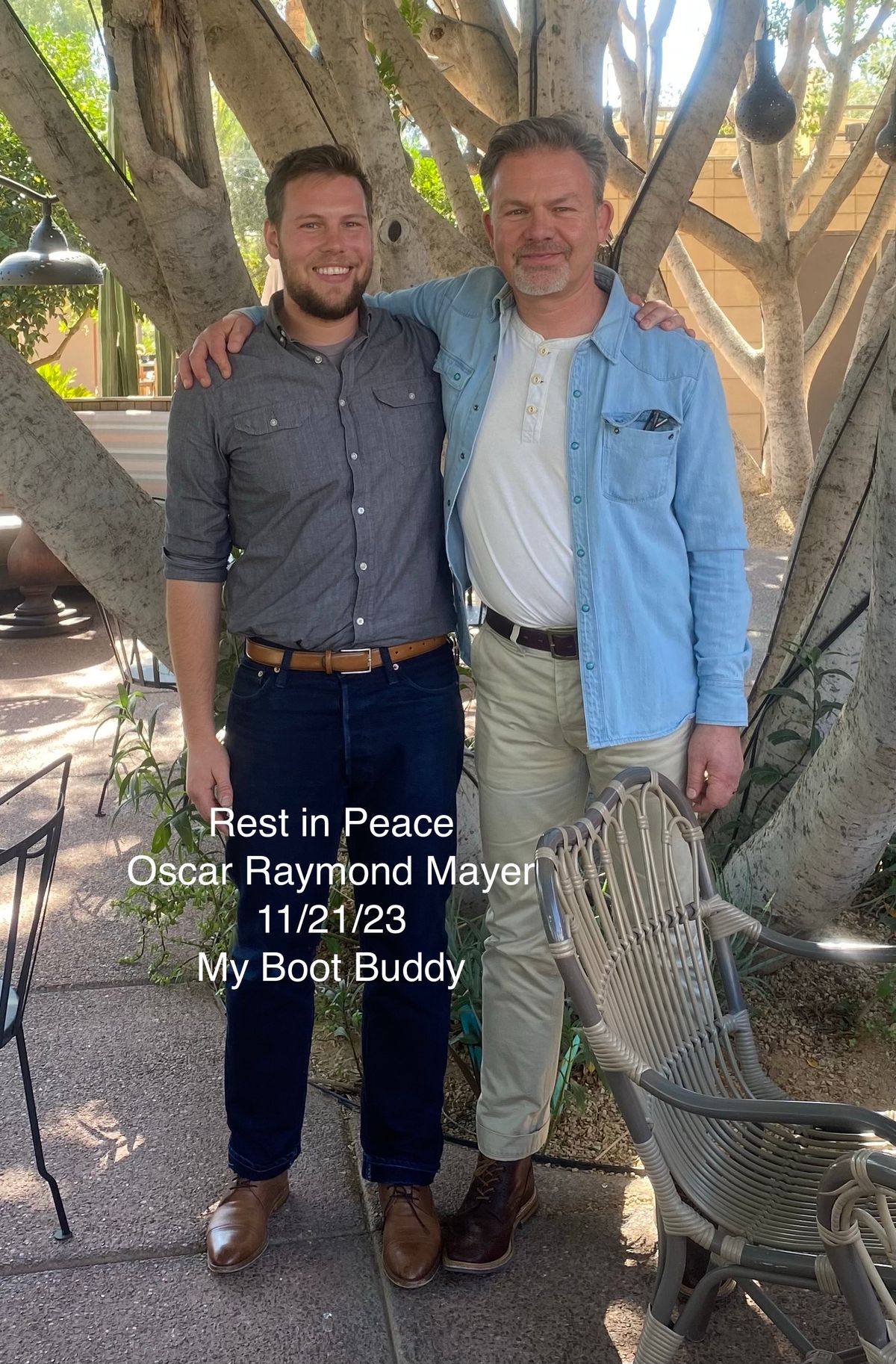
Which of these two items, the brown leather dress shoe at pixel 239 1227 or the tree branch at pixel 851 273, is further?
the tree branch at pixel 851 273

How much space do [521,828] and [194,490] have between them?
101cm

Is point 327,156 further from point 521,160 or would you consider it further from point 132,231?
point 132,231

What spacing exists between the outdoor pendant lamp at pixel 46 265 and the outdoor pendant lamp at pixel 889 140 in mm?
5458

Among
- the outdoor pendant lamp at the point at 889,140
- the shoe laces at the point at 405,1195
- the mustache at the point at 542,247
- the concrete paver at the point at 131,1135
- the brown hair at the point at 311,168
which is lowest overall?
the concrete paver at the point at 131,1135

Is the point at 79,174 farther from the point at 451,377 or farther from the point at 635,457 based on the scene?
the point at 635,457

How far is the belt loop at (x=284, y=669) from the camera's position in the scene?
2.70m

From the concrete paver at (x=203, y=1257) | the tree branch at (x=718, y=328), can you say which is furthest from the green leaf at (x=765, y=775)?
the tree branch at (x=718, y=328)

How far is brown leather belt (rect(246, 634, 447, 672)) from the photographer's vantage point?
2.68 m

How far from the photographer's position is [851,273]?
10.6 m

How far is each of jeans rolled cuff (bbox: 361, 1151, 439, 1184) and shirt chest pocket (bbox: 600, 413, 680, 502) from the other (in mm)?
1541

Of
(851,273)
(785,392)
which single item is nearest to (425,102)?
(785,392)

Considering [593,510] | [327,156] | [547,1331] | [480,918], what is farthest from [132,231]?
[547,1331]

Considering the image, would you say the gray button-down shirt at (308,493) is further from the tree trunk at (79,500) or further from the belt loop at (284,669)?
the tree trunk at (79,500)

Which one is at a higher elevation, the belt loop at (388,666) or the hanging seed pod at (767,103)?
the hanging seed pod at (767,103)
